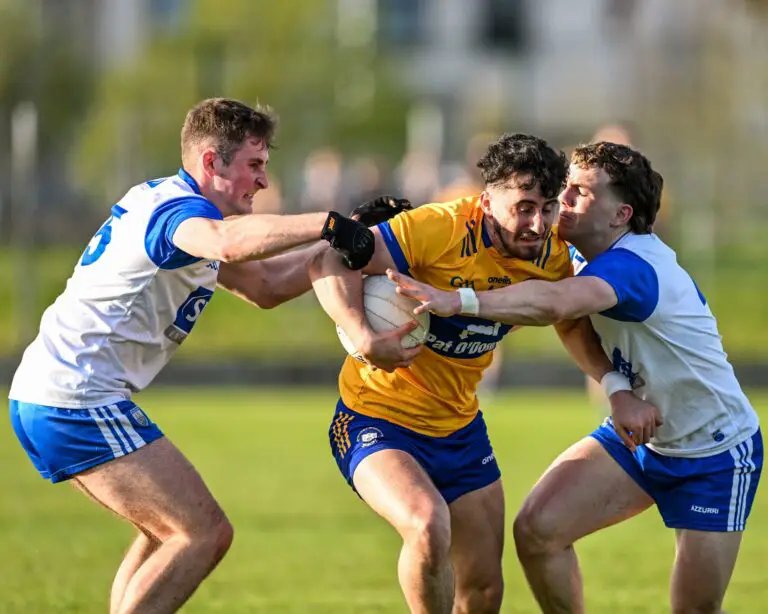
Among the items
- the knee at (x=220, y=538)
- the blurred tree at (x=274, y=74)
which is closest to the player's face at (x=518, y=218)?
the knee at (x=220, y=538)

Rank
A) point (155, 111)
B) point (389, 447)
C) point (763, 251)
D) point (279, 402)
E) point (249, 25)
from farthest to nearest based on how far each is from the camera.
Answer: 1. point (249, 25)
2. point (155, 111)
3. point (763, 251)
4. point (279, 402)
5. point (389, 447)

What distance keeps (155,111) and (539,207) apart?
18.5 metres

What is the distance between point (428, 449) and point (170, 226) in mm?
1550

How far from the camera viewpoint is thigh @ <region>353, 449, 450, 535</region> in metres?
5.79

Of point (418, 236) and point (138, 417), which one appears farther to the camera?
point (418, 236)

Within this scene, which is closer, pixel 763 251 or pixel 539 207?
pixel 539 207

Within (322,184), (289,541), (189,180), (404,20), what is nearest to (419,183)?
(322,184)

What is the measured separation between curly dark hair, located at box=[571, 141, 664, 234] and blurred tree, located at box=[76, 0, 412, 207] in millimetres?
17532

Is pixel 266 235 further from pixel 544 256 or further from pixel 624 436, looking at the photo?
pixel 624 436

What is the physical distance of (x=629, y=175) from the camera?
6.27 metres

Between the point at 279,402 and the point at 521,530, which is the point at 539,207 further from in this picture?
the point at 279,402

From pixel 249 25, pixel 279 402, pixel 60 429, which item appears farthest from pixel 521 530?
pixel 249 25

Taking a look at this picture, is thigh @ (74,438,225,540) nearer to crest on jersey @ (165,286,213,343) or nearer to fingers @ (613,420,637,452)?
crest on jersey @ (165,286,213,343)

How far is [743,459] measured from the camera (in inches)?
246
